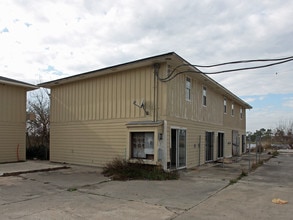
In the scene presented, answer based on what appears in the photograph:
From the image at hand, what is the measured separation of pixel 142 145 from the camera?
12.0 meters

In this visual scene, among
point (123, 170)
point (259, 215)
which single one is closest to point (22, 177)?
point (123, 170)

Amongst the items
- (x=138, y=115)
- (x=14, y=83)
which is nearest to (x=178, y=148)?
(x=138, y=115)

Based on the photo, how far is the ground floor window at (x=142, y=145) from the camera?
11680 mm

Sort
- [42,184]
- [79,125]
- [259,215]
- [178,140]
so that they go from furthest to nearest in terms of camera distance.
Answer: [79,125]
[178,140]
[42,184]
[259,215]

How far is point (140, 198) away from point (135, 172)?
11.2 feet

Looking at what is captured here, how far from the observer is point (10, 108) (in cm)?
1532

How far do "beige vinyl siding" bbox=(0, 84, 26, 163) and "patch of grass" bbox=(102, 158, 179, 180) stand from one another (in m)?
6.40

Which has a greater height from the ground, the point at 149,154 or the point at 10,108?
the point at 10,108

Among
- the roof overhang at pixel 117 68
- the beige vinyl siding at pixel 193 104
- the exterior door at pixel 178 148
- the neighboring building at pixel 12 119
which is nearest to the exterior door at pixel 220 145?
the beige vinyl siding at pixel 193 104

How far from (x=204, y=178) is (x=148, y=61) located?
496cm

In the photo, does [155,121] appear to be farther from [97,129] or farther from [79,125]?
[79,125]

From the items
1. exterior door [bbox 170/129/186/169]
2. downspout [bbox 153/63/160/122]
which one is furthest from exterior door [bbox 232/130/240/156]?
downspout [bbox 153/63/160/122]

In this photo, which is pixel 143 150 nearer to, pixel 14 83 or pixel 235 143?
pixel 14 83

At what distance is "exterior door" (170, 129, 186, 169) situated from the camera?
1273 centimetres
